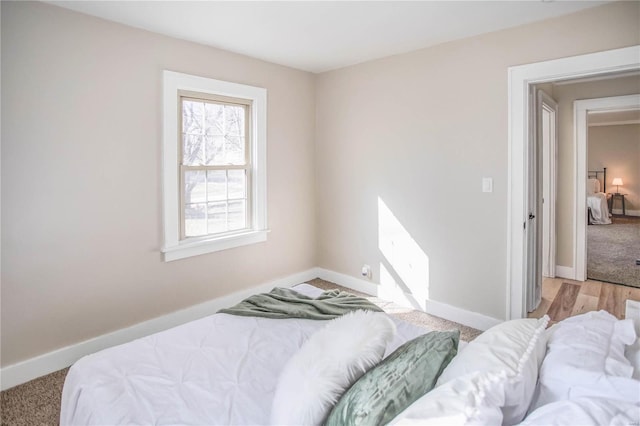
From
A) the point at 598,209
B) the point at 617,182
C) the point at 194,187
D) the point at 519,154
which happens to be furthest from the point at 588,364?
the point at 617,182

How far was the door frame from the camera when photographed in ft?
9.23

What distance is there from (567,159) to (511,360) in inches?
165

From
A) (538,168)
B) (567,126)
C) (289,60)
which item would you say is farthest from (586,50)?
(289,60)

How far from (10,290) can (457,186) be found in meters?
3.35

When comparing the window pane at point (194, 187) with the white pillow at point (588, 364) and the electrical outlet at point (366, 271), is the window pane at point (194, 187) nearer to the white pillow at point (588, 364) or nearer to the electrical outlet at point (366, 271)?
the electrical outlet at point (366, 271)

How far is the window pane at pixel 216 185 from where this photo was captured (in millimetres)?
3629

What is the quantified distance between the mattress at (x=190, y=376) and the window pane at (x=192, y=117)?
1903mm

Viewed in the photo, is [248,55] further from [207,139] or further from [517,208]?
[517,208]

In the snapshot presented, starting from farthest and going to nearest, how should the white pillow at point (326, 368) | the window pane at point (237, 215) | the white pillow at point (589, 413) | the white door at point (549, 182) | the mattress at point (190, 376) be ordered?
the white door at point (549, 182) < the window pane at point (237, 215) < the mattress at point (190, 376) < the white pillow at point (326, 368) < the white pillow at point (589, 413)

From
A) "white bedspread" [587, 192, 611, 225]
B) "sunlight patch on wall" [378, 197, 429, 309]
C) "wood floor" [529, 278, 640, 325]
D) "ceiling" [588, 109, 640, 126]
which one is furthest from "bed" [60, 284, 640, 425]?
"white bedspread" [587, 192, 611, 225]

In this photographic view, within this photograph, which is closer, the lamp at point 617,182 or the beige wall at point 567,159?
the beige wall at point 567,159

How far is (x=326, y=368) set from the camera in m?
1.34

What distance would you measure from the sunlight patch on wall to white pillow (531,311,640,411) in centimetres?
224

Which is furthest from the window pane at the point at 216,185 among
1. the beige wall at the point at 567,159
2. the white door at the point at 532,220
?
the beige wall at the point at 567,159
